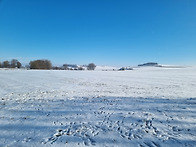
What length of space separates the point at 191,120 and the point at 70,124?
21.1 feet

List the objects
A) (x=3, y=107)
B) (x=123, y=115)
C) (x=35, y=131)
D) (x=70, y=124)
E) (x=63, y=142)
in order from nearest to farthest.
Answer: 1. (x=63, y=142)
2. (x=35, y=131)
3. (x=70, y=124)
4. (x=123, y=115)
5. (x=3, y=107)

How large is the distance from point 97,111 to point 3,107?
6.45 meters

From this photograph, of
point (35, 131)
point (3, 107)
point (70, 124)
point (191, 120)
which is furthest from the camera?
point (3, 107)

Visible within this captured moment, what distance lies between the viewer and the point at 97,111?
614 cm

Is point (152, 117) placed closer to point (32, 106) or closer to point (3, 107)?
point (32, 106)

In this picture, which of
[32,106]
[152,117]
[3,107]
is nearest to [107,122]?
Answer: [152,117]

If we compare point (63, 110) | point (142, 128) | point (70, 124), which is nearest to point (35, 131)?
point (70, 124)

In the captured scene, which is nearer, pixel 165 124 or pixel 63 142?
pixel 63 142

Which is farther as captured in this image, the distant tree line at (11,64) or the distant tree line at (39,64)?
the distant tree line at (11,64)

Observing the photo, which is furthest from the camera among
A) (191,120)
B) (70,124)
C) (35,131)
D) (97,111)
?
(97,111)

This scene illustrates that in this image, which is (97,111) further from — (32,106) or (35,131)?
(32,106)

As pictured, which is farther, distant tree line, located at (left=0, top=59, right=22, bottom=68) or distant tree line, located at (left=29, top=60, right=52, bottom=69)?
distant tree line, located at (left=0, top=59, right=22, bottom=68)

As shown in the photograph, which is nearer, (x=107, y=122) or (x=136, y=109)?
(x=107, y=122)

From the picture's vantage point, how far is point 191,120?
17.0 feet
